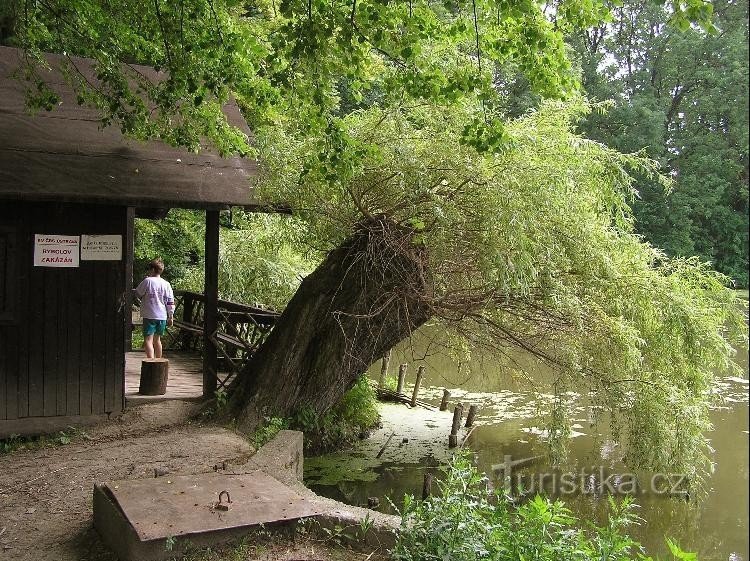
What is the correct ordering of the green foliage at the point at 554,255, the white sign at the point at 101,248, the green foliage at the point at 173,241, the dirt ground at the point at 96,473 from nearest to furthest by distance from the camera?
the dirt ground at the point at 96,473
the green foliage at the point at 554,255
the white sign at the point at 101,248
the green foliage at the point at 173,241

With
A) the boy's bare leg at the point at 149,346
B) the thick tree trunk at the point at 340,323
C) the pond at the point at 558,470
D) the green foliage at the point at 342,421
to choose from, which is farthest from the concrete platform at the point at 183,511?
the boy's bare leg at the point at 149,346

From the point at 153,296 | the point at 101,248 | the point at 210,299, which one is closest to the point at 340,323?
the point at 210,299

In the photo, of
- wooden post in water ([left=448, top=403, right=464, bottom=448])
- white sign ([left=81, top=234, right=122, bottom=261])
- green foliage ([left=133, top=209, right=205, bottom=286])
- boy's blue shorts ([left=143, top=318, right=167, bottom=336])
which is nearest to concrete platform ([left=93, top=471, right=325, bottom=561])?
white sign ([left=81, top=234, right=122, bottom=261])

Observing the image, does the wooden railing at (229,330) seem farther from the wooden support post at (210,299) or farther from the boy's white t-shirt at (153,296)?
the boy's white t-shirt at (153,296)

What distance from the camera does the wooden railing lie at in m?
9.85

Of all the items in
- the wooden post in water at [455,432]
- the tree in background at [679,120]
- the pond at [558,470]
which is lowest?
the pond at [558,470]

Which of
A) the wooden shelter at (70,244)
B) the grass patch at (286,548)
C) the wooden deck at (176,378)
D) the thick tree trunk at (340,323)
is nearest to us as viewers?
the grass patch at (286,548)

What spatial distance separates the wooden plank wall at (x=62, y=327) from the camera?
308 inches

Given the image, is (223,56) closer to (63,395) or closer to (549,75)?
(549,75)

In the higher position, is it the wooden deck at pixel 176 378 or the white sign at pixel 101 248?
the white sign at pixel 101 248

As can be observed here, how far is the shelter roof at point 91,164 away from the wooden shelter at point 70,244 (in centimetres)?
1

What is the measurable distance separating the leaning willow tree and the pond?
1144mm

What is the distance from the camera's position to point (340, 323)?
8242mm

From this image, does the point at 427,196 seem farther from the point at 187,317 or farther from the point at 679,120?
the point at 679,120
